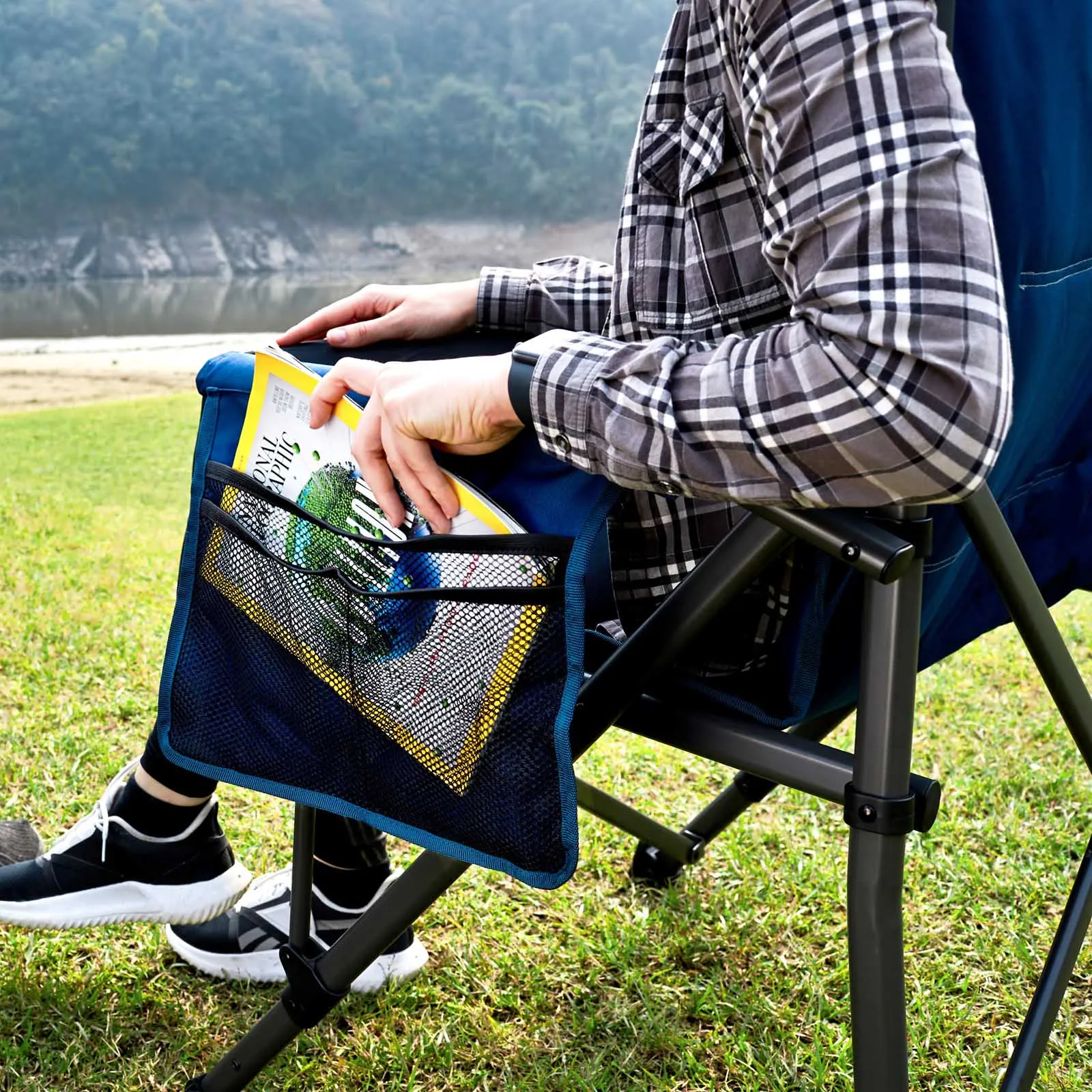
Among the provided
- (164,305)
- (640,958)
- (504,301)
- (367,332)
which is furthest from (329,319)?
(164,305)

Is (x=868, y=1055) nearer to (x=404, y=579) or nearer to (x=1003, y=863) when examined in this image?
(x=404, y=579)

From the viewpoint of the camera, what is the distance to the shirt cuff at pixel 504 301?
1.30 meters

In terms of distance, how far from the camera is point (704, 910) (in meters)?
1.67

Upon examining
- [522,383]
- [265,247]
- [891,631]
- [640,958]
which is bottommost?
[265,247]

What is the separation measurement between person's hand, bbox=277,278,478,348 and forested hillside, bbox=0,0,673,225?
66.2m

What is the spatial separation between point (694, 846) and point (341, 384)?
0.99m

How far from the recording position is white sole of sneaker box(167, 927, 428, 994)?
1494 mm

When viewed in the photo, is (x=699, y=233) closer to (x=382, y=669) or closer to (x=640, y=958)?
(x=382, y=669)

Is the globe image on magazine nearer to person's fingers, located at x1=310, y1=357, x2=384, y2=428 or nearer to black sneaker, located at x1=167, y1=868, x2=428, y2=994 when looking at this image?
person's fingers, located at x1=310, y1=357, x2=384, y2=428

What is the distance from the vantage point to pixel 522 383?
856mm

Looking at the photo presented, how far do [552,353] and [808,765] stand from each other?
37 cm

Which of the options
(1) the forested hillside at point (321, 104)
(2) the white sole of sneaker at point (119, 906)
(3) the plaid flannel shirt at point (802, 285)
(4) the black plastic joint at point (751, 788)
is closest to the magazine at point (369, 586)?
(3) the plaid flannel shirt at point (802, 285)

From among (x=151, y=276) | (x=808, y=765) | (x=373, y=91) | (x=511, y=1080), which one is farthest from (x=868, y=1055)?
(x=373, y=91)

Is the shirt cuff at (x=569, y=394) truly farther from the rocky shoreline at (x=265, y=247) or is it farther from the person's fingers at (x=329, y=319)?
the rocky shoreline at (x=265, y=247)
